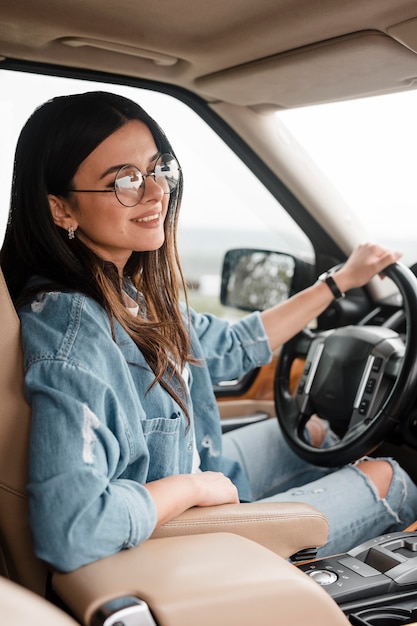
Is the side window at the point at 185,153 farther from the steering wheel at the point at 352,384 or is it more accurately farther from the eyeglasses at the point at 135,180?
the steering wheel at the point at 352,384

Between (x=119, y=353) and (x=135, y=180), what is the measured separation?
0.40 metres

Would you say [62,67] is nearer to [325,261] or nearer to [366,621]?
[325,261]

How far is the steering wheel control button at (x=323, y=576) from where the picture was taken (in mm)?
1514

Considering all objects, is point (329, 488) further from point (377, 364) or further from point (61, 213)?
point (61, 213)

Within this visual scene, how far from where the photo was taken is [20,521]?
4.09ft

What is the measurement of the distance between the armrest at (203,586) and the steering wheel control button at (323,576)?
11.0 inches

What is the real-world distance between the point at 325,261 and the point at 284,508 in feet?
4.48

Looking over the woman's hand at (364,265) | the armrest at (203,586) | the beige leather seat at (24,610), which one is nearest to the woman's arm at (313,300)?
the woman's hand at (364,265)

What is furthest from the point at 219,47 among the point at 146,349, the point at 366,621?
the point at 366,621

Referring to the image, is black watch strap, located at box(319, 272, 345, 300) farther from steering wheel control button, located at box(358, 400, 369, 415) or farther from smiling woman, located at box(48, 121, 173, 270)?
smiling woman, located at box(48, 121, 173, 270)

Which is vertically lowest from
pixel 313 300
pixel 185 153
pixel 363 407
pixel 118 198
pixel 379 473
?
pixel 379 473

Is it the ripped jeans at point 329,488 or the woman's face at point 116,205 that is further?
the ripped jeans at point 329,488

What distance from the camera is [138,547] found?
1.23m

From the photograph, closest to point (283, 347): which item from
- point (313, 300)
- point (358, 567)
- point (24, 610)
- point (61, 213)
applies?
point (313, 300)
